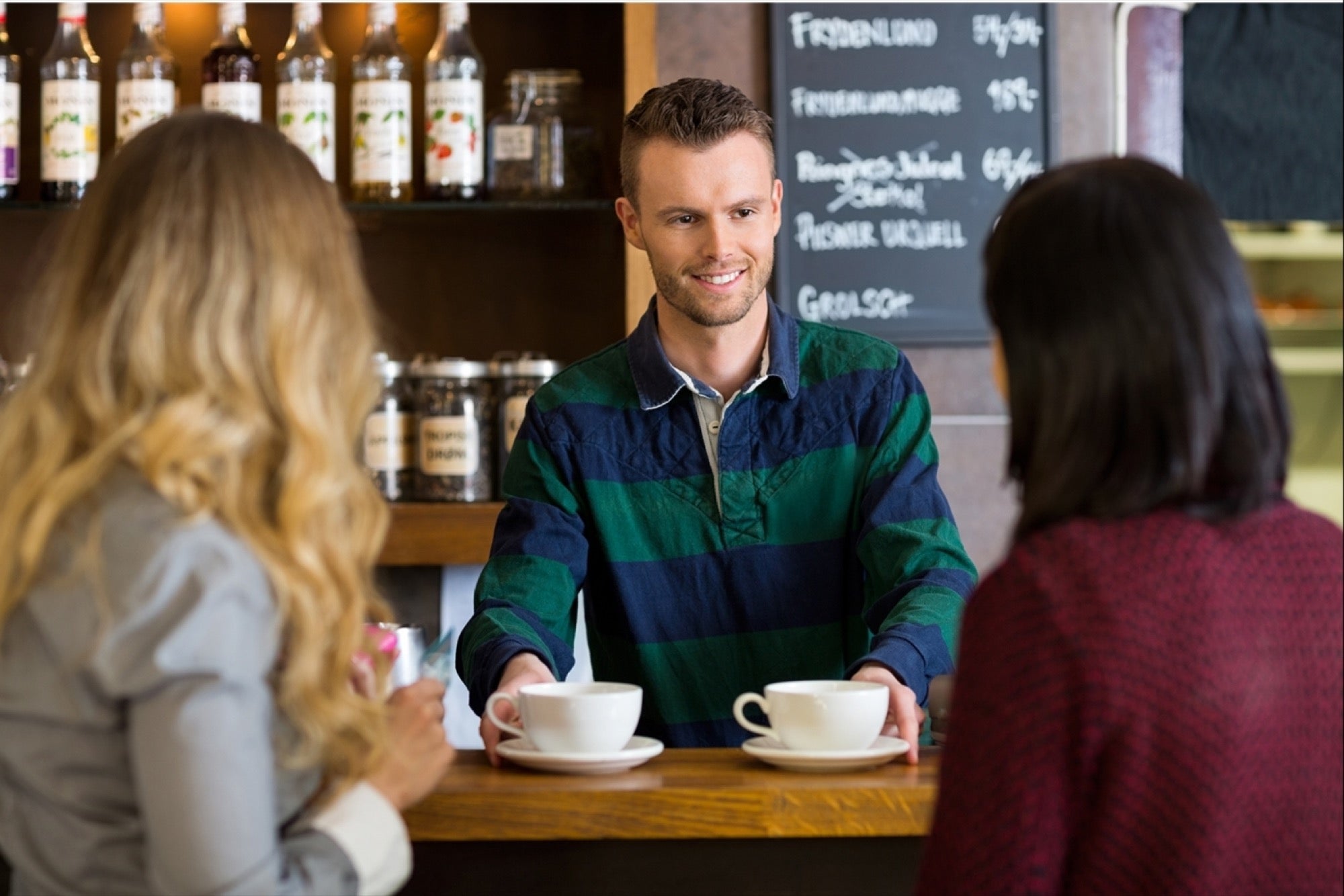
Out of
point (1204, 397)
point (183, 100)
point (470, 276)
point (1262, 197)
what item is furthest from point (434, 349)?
point (1204, 397)

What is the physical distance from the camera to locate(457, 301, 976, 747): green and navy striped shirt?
1638 millimetres

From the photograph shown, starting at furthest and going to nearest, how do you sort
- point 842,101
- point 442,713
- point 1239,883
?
point 842,101
point 442,713
point 1239,883

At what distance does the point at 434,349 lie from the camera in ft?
7.95

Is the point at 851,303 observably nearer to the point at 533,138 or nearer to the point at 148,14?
the point at 533,138

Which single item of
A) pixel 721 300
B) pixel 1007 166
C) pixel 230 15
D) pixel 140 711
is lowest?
pixel 140 711

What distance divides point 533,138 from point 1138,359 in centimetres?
159

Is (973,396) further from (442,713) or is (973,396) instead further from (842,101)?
(442,713)

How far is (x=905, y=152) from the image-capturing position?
2.23 meters

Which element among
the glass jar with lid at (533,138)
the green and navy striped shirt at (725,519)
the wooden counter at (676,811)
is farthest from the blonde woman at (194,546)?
the glass jar with lid at (533,138)

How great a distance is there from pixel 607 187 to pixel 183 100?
2.30 ft

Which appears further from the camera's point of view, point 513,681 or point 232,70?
point 232,70

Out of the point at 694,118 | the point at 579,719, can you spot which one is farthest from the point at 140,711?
the point at 694,118

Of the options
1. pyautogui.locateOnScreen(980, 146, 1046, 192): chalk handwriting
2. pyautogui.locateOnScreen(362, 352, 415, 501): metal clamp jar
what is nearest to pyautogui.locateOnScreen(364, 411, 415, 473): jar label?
pyautogui.locateOnScreen(362, 352, 415, 501): metal clamp jar

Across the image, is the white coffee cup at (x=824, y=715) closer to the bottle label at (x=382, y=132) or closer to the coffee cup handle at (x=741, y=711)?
the coffee cup handle at (x=741, y=711)
